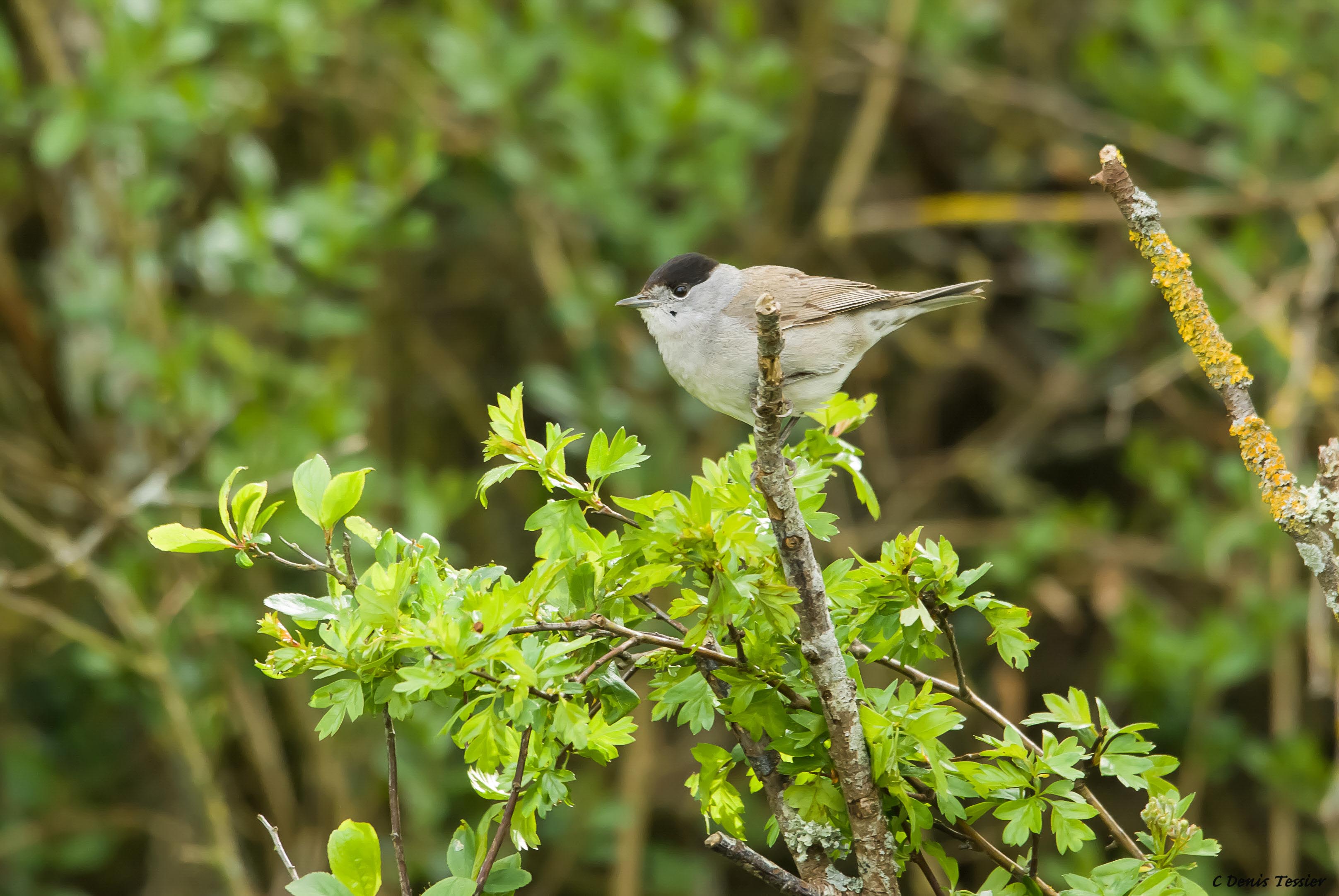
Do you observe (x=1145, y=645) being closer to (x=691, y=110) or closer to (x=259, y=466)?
(x=691, y=110)

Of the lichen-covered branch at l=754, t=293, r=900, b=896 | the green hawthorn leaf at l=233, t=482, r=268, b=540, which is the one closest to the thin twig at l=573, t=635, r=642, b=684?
the lichen-covered branch at l=754, t=293, r=900, b=896

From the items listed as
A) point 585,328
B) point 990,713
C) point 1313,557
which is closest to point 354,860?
point 990,713

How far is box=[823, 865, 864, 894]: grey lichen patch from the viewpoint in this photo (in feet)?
6.36

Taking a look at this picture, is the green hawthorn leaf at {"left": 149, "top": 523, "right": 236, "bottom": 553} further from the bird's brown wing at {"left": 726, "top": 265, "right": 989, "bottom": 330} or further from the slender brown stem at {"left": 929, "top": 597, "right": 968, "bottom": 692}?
the bird's brown wing at {"left": 726, "top": 265, "right": 989, "bottom": 330}

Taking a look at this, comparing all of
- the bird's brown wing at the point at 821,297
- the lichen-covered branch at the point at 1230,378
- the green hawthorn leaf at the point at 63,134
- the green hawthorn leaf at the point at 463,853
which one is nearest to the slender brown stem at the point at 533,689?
the green hawthorn leaf at the point at 463,853

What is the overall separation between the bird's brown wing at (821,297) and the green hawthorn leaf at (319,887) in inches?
89.5

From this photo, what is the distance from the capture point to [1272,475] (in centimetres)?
196

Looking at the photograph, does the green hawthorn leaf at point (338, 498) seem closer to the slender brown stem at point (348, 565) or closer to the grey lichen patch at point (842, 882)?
the slender brown stem at point (348, 565)

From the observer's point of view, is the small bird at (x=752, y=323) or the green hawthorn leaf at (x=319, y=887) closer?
the green hawthorn leaf at (x=319, y=887)

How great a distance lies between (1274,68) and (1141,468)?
2.09 meters

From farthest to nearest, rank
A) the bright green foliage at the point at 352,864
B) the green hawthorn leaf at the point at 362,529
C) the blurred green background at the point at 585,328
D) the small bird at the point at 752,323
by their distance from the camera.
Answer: the blurred green background at the point at 585,328 < the small bird at the point at 752,323 < the green hawthorn leaf at the point at 362,529 < the bright green foliage at the point at 352,864

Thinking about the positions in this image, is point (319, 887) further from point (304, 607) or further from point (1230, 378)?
point (1230, 378)

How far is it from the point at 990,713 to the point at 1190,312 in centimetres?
75

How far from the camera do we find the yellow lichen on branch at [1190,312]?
6.44ft
